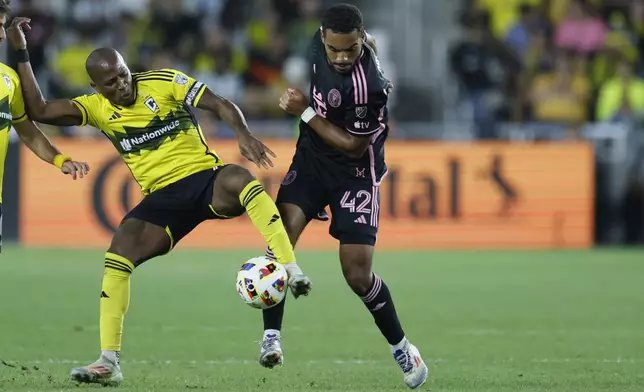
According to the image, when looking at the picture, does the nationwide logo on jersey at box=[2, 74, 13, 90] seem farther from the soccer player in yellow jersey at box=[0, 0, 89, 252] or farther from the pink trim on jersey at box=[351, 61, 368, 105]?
the pink trim on jersey at box=[351, 61, 368, 105]

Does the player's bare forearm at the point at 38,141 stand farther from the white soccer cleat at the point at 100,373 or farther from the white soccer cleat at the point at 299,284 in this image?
the white soccer cleat at the point at 299,284

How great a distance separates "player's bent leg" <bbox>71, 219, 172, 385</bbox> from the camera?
738 cm

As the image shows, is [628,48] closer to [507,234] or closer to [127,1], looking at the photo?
[507,234]

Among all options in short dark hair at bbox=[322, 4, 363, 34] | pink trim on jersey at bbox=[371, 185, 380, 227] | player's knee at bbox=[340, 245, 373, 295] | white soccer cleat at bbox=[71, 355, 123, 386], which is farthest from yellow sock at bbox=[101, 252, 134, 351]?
short dark hair at bbox=[322, 4, 363, 34]

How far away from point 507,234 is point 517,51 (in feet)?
13.0

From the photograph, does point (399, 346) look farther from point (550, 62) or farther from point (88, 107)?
point (550, 62)

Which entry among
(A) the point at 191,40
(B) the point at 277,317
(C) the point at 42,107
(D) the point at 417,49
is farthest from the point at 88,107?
(D) the point at 417,49

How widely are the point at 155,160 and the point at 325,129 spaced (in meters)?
1.07

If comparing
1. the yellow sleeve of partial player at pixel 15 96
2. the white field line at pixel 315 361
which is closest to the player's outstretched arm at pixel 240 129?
the yellow sleeve of partial player at pixel 15 96

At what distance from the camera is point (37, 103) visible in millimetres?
7660

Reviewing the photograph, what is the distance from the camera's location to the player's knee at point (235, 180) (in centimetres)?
759

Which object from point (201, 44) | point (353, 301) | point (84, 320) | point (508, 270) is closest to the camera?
point (84, 320)

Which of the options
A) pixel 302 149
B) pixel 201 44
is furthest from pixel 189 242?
pixel 302 149

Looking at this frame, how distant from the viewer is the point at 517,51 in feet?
66.1
